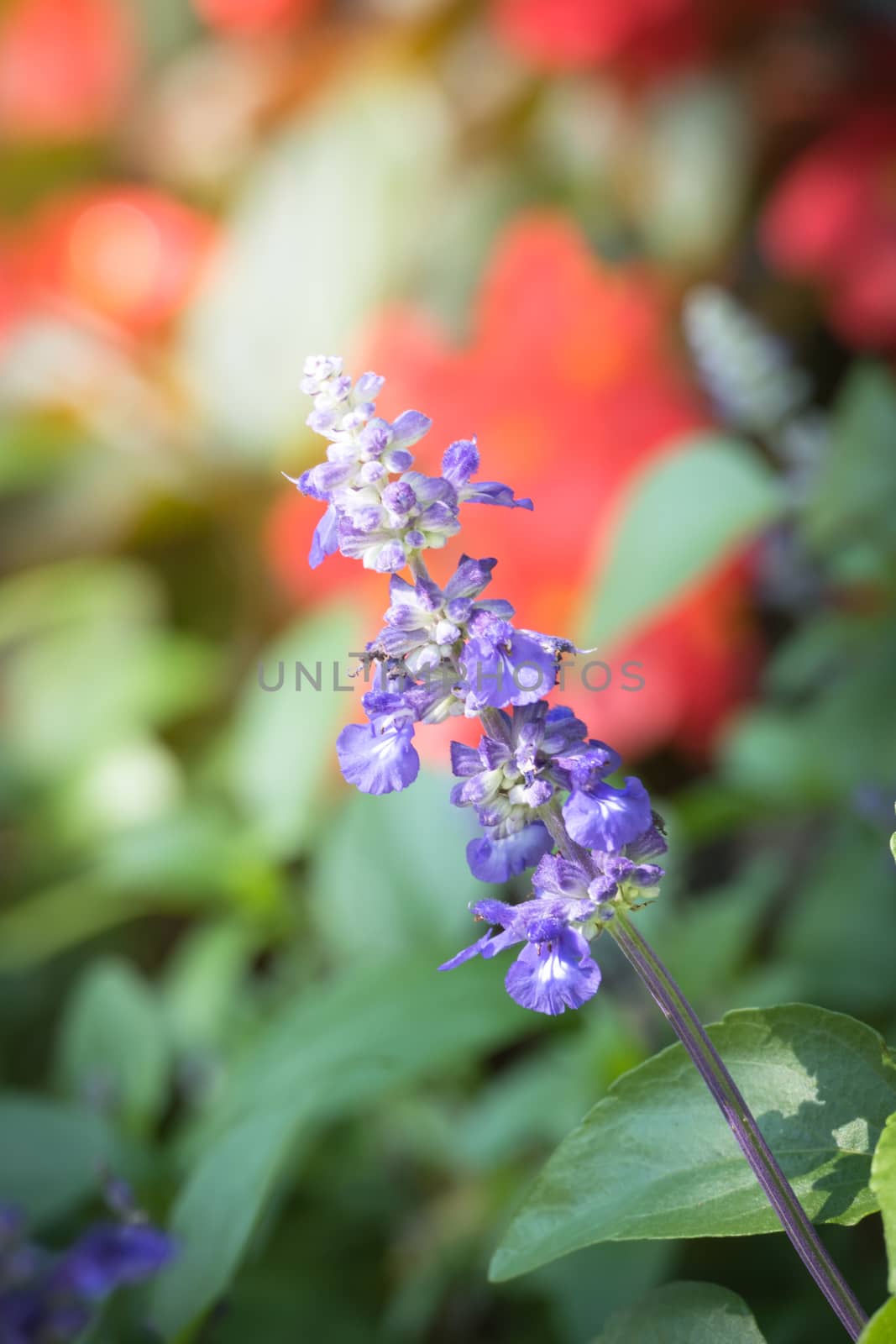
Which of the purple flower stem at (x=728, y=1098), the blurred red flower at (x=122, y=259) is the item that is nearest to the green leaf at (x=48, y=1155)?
the purple flower stem at (x=728, y=1098)

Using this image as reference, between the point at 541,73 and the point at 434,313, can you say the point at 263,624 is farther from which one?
the point at 541,73

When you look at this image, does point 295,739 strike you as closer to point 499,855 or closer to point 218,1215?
point 218,1215

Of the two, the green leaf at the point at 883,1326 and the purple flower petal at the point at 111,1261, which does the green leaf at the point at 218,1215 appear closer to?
the purple flower petal at the point at 111,1261

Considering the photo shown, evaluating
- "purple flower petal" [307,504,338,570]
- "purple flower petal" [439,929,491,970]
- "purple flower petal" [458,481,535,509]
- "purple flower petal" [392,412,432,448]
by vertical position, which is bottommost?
"purple flower petal" [439,929,491,970]

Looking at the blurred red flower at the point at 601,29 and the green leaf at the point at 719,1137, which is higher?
the blurred red flower at the point at 601,29

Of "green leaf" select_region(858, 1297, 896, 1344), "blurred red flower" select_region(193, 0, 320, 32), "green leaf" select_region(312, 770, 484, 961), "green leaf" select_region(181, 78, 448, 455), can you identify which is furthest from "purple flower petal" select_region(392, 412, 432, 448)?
"blurred red flower" select_region(193, 0, 320, 32)

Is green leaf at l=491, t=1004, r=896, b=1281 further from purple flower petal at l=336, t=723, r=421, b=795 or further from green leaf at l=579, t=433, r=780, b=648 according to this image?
green leaf at l=579, t=433, r=780, b=648

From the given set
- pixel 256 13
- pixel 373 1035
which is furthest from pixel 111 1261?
pixel 256 13
